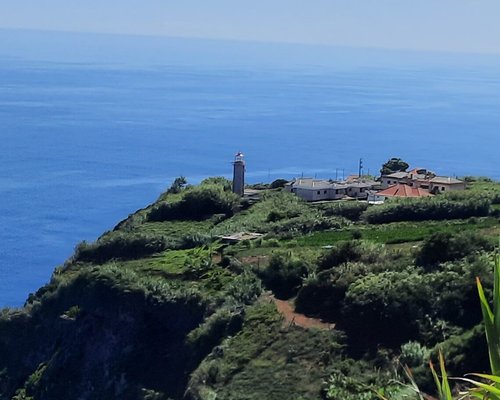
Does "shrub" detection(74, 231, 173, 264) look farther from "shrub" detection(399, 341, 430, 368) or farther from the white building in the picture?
"shrub" detection(399, 341, 430, 368)

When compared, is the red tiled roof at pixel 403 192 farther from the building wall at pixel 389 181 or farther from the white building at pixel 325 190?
the building wall at pixel 389 181

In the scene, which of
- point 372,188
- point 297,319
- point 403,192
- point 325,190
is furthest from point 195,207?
point 297,319

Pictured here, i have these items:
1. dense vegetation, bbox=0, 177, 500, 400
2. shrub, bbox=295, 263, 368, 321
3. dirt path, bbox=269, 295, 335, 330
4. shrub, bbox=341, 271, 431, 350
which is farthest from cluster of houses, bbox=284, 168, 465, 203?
shrub, bbox=341, 271, 431, 350

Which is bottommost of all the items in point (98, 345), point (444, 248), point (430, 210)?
point (98, 345)

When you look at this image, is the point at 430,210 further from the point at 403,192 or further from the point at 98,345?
the point at 98,345

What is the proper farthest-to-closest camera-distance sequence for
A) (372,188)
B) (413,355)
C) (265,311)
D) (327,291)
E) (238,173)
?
(372,188) → (238,173) → (265,311) → (327,291) → (413,355)

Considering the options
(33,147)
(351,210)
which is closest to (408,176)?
(351,210)

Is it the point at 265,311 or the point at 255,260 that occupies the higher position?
the point at 255,260
